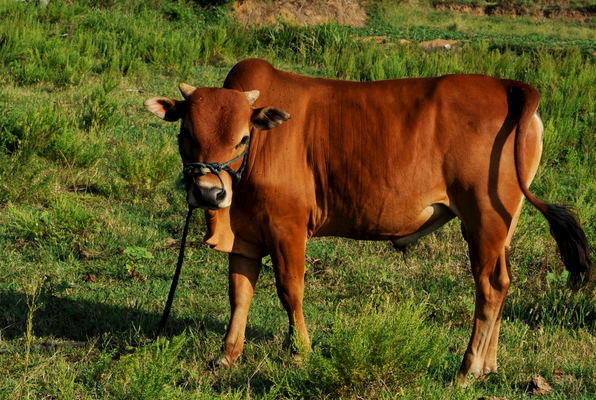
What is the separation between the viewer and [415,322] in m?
3.42

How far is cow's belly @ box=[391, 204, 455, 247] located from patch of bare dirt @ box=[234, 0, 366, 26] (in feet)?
45.2

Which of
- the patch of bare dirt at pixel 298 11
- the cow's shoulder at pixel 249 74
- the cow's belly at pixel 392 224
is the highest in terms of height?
the cow's shoulder at pixel 249 74

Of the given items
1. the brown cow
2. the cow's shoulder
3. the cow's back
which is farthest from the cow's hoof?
the cow's shoulder

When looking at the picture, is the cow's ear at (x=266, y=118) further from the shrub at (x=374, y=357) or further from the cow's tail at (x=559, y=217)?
the cow's tail at (x=559, y=217)

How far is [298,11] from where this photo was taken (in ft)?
65.8

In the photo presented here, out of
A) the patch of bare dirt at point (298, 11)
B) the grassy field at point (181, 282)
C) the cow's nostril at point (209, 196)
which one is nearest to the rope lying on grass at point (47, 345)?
the grassy field at point (181, 282)

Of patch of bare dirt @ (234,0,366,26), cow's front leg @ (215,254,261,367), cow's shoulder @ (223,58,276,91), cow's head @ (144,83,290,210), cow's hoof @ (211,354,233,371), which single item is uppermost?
cow's shoulder @ (223,58,276,91)

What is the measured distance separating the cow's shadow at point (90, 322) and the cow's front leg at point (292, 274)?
1.83 ft

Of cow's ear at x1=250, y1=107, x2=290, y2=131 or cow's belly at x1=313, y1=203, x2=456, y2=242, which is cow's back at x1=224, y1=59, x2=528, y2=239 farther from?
cow's ear at x1=250, y1=107, x2=290, y2=131

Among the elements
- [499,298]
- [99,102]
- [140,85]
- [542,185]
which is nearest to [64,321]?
[499,298]

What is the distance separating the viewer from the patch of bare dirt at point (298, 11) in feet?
61.2

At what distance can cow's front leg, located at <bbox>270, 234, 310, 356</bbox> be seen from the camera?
3.76m

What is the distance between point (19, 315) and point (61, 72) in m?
5.80

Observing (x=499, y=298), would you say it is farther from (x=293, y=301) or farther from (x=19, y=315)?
(x=19, y=315)
